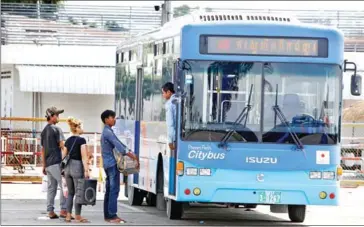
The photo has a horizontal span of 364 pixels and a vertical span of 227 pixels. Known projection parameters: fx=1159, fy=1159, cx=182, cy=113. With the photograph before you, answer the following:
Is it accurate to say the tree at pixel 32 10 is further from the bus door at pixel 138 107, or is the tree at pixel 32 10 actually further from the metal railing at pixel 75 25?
the bus door at pixel 138 107

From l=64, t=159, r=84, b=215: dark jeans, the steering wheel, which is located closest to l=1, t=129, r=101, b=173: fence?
l=64, t=159, r=84, b=215: dark jeans

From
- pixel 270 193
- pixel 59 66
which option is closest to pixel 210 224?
pixel 270 193

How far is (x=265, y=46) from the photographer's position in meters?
17.7

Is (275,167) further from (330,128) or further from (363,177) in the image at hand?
(363,177)

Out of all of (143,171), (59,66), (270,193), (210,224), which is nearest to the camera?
(270,193)

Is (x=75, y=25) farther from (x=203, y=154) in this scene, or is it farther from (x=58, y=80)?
(x=203, y=154)

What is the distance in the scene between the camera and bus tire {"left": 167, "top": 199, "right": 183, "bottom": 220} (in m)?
19.1

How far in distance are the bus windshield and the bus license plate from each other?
78cm

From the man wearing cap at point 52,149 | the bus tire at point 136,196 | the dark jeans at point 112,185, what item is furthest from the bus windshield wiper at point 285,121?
the bus tire at point 136,196

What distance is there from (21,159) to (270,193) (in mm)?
16537

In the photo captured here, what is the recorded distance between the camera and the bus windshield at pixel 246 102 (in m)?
17.5

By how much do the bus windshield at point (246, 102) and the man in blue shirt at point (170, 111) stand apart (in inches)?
12.4

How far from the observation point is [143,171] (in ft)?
70.3

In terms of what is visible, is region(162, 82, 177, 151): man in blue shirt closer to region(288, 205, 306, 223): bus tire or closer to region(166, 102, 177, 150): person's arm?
region(166, 102, 177, 150): person's arm
